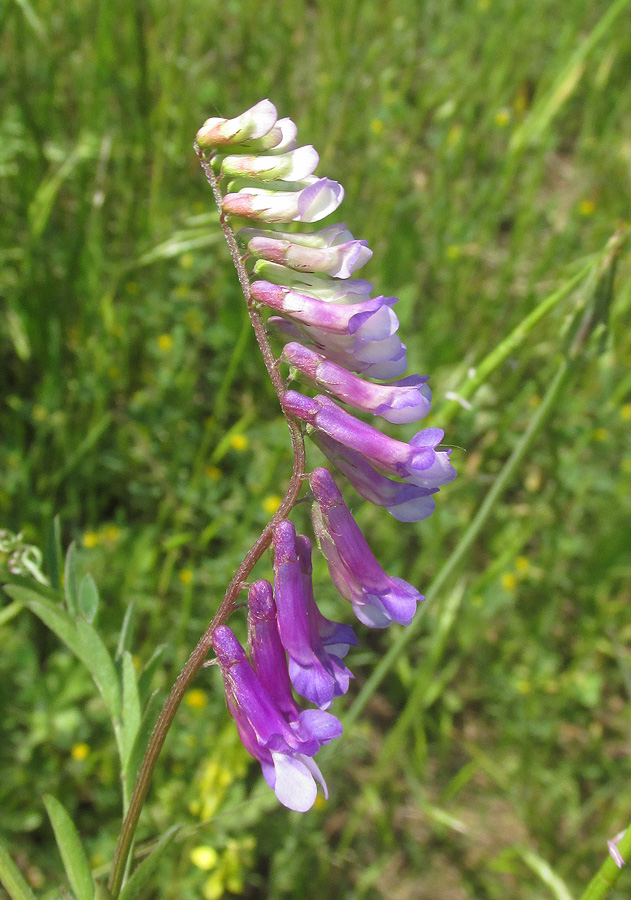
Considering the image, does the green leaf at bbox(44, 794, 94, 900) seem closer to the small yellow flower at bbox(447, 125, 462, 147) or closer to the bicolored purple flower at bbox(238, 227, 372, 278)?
the bicolored purple flower at bbox(238, 227, 372, 278)

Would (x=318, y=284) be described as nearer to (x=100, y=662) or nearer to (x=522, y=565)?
(x=100, y=662)

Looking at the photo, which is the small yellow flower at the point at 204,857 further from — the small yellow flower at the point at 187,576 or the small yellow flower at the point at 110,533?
the small yellow flower at the point at 110,533

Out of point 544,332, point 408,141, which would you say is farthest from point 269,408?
point 408,141

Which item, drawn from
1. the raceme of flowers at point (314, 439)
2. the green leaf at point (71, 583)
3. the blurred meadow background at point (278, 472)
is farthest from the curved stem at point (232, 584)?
the blurred meadow background at point (278, 472)

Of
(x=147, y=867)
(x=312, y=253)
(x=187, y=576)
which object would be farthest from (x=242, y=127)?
(x=187, y=576)

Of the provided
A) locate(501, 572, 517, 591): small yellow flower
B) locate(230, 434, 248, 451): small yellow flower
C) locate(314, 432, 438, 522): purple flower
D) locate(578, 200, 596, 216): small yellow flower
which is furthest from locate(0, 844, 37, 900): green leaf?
locate(578, 200, 596, 216): small yellow flower

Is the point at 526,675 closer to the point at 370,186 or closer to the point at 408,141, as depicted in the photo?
the point at 370,186
